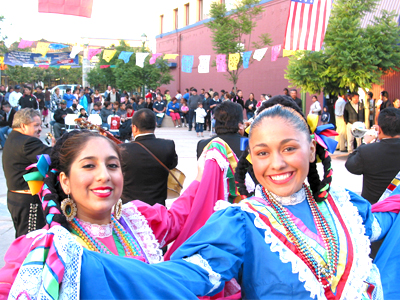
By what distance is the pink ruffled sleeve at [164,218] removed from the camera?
2184 mm

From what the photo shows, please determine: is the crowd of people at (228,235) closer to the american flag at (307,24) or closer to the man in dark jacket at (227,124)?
the man in dark jacket at (227,124)

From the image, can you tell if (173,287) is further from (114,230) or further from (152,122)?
(152,122)

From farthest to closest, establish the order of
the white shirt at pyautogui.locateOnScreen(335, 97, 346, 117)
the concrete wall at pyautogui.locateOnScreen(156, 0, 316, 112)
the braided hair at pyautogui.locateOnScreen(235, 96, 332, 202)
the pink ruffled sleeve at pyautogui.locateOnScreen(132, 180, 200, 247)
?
the concrete wall at pyautogui.locateOnScreen(156, 0, 316, 112) → the white shirt at pyautogui.locateOnScreen(335, 97, 346, 117) → the pink ruffled sleeve at pyautogui.locateOnScreen(132, 180, 200, 247) → the braided hair at pyautogui.locateOnScreen(235, 96, 332, 202)

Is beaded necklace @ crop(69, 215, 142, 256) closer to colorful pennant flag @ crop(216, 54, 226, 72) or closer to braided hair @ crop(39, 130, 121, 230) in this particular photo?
braided hair @ crop(39, 130, 121, 230)

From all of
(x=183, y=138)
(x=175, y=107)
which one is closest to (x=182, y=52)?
(x=175, y=107)

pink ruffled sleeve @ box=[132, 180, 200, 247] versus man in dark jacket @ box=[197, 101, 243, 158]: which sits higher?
man in dark jacket @ box=[197, 101, 243, 158]

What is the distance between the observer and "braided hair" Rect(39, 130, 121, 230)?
1.79m

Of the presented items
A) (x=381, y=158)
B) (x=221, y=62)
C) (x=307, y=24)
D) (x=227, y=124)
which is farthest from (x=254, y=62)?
(x=381, y=158)

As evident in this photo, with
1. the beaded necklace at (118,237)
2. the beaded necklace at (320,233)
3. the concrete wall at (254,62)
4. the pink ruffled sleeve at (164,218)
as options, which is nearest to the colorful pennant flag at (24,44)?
the concrete wall at (254,62)

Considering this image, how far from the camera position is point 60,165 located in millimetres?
1918

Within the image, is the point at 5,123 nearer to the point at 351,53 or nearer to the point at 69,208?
the point at 351,53

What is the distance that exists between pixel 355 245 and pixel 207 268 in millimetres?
719

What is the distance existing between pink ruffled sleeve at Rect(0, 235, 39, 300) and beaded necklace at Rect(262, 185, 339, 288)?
3.31ft

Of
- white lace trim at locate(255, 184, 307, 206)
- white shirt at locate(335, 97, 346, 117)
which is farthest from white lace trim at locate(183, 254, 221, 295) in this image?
white shirt at locate(335, 97, 346, 117)
